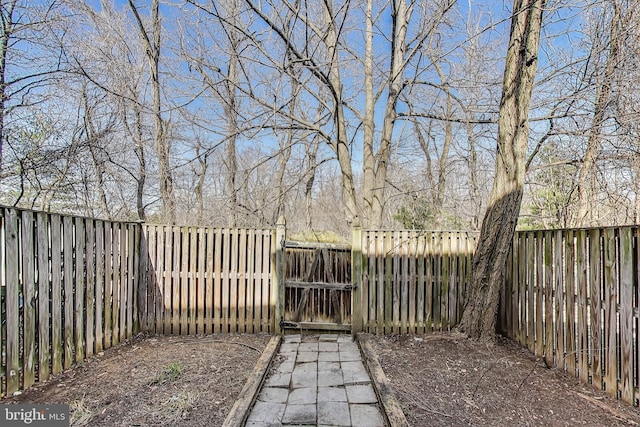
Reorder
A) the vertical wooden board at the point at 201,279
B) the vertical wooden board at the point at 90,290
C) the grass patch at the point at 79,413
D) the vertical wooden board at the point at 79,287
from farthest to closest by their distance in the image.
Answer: the vertical wooden board at the point at 201,279
the vertical wooden board at the point at 90,290
the vertical wooden board at the point at 79,287
the grass patch at the point at 79,413

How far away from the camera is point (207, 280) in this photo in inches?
169

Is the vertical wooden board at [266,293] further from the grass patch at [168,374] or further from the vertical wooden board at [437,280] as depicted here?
the vertical wooden board at [437,280]

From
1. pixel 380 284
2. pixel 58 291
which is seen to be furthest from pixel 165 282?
pixel 380 284

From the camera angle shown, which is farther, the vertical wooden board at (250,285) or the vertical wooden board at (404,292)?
the vertical wooden board at (250,285)

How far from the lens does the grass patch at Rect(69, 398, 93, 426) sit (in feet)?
7.28

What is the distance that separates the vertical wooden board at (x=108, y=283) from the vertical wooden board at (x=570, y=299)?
463cm

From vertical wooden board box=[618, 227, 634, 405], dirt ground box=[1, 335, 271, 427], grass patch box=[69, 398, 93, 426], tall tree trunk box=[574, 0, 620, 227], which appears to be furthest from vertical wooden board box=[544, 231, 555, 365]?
grass patch box=[69, 398, 93, 426]

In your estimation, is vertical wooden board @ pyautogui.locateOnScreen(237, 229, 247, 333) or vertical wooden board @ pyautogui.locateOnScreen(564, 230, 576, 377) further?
vertical wooden board @ pyautogui.locateOnScreen(237, 229, 247, 333)

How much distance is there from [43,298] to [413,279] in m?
3.80

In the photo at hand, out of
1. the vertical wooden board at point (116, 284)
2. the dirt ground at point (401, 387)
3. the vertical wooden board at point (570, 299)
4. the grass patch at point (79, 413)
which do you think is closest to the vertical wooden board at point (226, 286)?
the dirt ground at point (401, 387)

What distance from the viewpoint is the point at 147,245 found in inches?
167

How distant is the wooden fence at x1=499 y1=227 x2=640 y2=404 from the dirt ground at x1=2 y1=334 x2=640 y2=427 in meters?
0.17

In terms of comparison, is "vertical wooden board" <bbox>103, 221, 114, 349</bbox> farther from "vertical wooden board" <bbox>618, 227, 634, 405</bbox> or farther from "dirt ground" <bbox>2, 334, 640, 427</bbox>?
"vertical wooden board" <bbox>618, 227, 634, 405</bbox>

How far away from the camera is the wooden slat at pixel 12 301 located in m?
2.45
